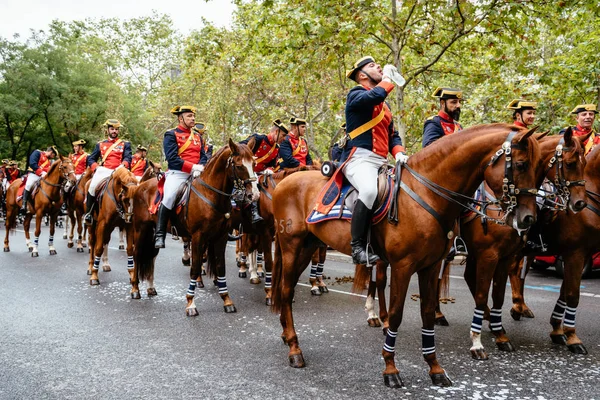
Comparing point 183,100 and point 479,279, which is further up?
point 183,100

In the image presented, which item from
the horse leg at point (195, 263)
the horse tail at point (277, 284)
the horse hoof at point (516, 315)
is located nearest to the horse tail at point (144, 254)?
the horse leg at point (195, 263)

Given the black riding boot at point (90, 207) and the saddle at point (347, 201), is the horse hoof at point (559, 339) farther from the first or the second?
the black riding boot at point (90, 207)

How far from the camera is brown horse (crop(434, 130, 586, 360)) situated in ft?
17.5

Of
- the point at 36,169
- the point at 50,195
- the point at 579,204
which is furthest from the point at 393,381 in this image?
the point at 36,169

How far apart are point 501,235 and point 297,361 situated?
2659 mm

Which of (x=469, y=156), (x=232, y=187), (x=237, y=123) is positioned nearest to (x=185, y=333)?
(x=232, y=187)

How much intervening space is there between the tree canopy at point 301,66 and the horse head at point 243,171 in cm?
466

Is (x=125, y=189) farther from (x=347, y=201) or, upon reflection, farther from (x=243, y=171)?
(x=347, y=201)

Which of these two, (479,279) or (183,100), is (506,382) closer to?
(479,279)

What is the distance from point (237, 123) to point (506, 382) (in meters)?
21.7

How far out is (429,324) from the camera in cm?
482

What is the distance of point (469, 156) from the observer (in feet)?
14.5

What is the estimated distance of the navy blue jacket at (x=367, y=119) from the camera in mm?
4750

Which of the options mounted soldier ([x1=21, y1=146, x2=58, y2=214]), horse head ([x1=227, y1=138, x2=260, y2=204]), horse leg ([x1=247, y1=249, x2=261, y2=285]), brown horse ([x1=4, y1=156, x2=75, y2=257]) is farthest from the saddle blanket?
mounted soldier ([x1=21, y1=146, x2=58, y2=214])
